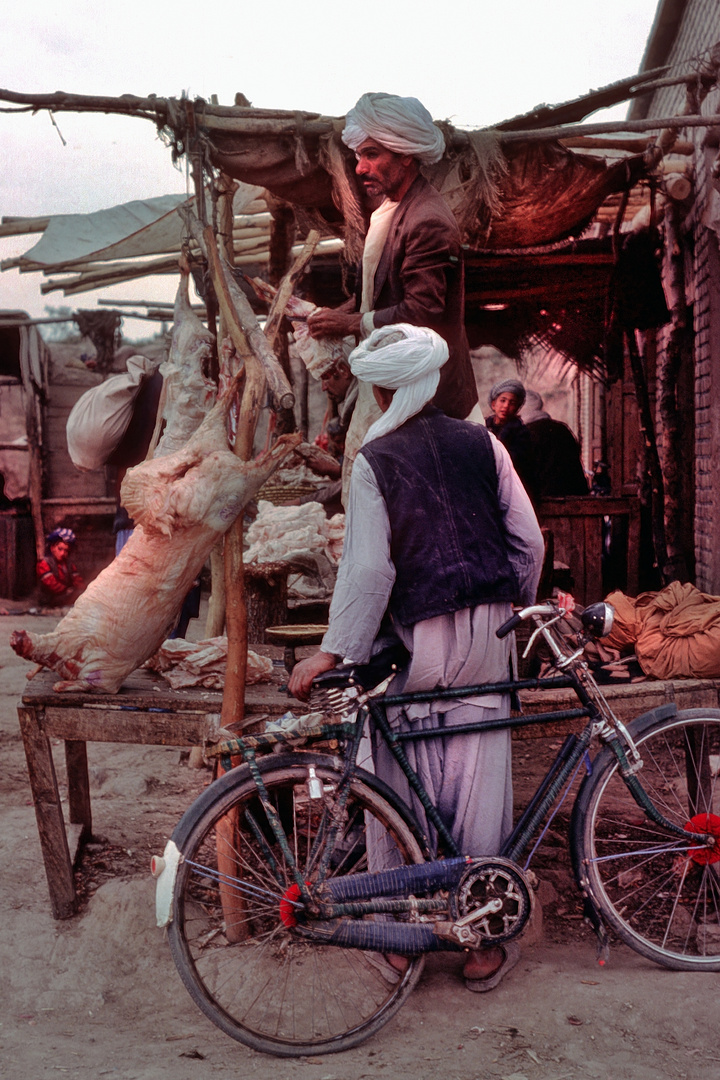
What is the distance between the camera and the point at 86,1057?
260 cm

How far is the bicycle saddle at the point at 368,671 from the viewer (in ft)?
8.87

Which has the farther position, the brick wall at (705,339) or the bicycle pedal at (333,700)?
the brick wall at (705,339)

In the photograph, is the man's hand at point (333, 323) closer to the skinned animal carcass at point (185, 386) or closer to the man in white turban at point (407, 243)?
the man in white turban at point (407, 243)

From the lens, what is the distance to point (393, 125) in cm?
315

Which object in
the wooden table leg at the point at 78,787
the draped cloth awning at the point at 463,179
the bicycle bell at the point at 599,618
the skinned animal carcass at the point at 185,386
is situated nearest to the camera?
the bicycle bell at the point at 599,618

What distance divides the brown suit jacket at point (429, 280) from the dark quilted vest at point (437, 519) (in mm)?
603

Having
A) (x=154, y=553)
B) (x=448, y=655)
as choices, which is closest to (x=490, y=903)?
(x=448, y=655)

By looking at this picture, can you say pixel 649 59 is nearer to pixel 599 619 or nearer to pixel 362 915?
pixel 599 619

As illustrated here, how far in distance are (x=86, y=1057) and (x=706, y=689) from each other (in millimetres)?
2504

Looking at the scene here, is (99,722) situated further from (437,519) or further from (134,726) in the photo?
(437,519)

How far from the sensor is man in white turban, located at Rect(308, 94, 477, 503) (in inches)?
125

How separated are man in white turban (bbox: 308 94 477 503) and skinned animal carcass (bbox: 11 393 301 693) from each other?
0.59m

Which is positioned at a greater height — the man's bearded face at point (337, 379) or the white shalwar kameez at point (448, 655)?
the man's bearded face at point (337, 379)

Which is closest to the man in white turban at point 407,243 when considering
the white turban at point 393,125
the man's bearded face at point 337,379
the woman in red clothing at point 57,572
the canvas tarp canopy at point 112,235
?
the white turban at point 393,125
